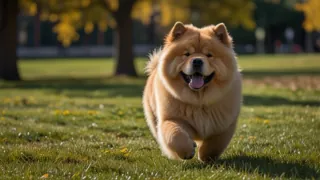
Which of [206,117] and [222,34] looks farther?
[222,34]

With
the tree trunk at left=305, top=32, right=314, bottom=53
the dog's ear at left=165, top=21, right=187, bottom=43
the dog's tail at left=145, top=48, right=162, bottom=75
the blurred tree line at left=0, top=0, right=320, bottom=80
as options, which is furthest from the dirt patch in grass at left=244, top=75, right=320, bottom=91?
the tree trunk at left=305, top=32, right=314, bottom=53

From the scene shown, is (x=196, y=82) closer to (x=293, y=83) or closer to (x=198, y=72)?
(x=198, y=72)

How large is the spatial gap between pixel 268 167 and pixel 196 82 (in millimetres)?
1163

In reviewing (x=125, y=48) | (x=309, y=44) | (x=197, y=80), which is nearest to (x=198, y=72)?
(x=197, y=80)

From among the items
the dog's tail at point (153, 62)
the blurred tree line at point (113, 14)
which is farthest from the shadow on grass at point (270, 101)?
the blurred tree line at point (113, 14)

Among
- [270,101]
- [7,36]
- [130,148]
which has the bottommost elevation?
[270,101]

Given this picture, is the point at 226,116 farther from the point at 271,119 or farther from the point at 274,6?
the point at 274,6

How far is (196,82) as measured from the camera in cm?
607

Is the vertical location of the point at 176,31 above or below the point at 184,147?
above

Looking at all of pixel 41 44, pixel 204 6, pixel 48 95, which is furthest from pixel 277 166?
pixel 41 44

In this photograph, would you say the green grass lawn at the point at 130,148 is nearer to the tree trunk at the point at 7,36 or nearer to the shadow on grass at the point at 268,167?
the shadow on grass at the point at 268,167

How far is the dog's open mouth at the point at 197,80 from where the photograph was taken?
606 cm

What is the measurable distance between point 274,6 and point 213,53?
7394 centimetres

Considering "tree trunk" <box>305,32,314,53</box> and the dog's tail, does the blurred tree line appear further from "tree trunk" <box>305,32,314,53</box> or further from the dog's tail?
"tree trunk" <box>305,32,314,53</box>
